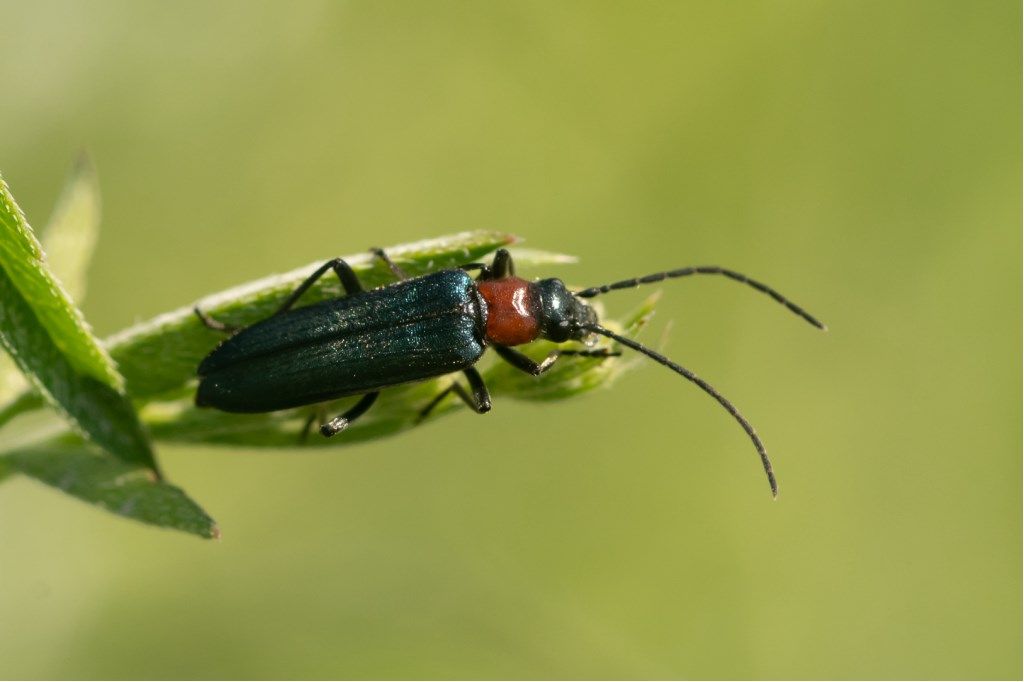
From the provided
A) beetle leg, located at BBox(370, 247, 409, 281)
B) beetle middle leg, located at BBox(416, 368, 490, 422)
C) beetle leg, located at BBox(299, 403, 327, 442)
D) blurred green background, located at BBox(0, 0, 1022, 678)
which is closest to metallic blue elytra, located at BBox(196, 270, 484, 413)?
beetle leg, located at BBox(299, 403, 327, 442)

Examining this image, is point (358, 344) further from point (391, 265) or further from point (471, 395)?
point (391, 265)

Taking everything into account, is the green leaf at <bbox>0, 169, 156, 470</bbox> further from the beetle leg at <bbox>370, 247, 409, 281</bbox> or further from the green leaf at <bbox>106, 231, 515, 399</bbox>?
the beetle leg at <bbox>370, 247, 409, 281</bbox>

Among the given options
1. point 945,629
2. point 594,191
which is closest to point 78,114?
point 594,191

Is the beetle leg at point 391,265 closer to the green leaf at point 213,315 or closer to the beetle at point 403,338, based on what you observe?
the green leaf at point 213,315

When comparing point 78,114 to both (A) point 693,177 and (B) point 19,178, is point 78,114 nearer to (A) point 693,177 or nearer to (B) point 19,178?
(B) point 19,178

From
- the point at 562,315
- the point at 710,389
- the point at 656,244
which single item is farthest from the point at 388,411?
the point at 656,244
